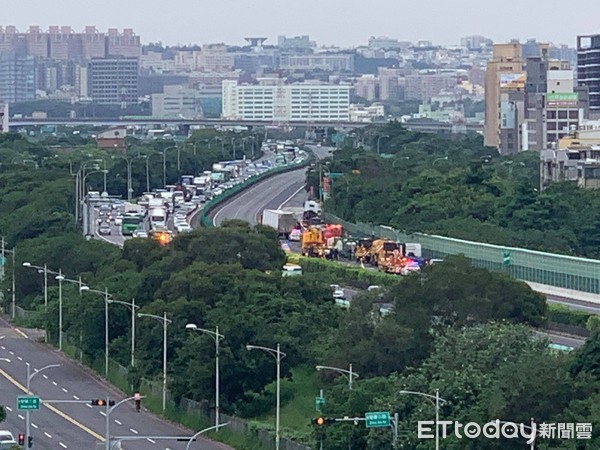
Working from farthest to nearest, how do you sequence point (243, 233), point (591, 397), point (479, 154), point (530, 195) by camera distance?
point (479, 154) < point (530, 195) < point (243, 233) < point (591, 397)

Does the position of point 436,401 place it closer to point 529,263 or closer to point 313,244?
point 529,263

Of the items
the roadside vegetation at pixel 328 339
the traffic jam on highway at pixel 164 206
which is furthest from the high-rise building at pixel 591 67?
the roadside vegetation at pixel 328 339

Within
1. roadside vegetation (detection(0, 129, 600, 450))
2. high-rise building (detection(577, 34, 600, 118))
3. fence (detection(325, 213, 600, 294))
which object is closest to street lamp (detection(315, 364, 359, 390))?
roadside vegetation (detection(0, 129, 600, 450))

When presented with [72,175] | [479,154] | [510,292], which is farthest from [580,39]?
[510,292]

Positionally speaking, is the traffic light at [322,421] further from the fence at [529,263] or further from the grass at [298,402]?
the fence at [529,263]

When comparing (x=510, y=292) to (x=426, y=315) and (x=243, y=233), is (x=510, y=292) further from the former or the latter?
(x=243, y=233)

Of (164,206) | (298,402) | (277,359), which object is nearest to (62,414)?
(298,402)

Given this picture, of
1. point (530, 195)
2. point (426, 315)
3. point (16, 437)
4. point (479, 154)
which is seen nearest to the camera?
point (16, 437)

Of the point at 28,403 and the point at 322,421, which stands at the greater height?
the point at 322,421
